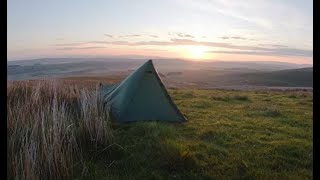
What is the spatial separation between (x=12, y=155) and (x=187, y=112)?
8.56 metres

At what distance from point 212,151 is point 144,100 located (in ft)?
12.7

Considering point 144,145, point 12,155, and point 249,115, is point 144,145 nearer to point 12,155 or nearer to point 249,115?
point 12,155

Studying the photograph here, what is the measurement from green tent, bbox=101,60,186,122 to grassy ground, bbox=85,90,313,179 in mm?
757

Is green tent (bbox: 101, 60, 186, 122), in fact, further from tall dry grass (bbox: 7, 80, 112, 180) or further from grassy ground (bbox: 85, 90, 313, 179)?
tall dry grass (bbox: 7, 80, 112, 180)

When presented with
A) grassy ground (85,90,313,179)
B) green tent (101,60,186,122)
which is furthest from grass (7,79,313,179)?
green tent (101,60,186,122)

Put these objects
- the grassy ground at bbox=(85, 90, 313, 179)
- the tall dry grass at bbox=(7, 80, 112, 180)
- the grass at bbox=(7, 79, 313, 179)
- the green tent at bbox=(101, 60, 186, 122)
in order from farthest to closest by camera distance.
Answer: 1. the green tent at bbox=(101, 60, 186, 122)
2. the grassy ground at bbox=(85, 90, 313, 179)
3. the grass at bbox=(7, 79, 313, 179)
4. the tall dry grass at bbox=(7, 80, 112, 180)

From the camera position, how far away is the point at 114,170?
5668mm

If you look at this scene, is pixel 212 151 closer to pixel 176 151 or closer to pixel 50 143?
pixel 176 151

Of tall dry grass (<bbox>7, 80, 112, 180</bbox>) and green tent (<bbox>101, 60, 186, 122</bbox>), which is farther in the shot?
green tent (<bbox>101, 60, 186, 122</bbox>)

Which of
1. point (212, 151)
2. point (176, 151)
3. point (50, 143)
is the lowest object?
point (212, 151)

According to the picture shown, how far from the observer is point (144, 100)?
10.5 m

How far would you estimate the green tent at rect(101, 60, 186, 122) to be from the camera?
1022 cm

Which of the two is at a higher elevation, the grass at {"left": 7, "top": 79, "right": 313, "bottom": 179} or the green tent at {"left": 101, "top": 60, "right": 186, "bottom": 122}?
the green tent at {"left": 101, "top": 60, "right": 186, "bottom": 122}

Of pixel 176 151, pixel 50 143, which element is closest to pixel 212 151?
pixel 176 151
